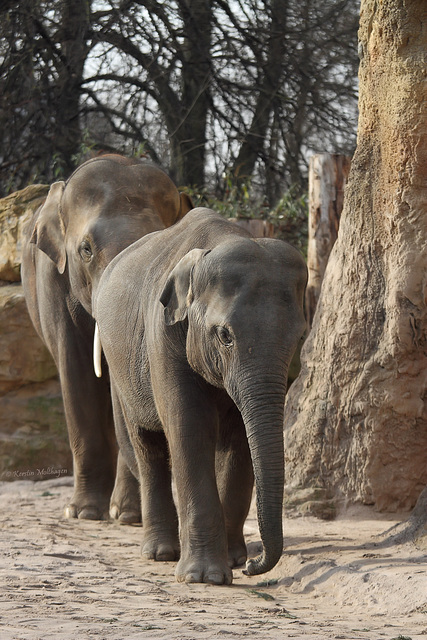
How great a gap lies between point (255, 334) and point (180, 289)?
526mm

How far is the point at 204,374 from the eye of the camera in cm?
499

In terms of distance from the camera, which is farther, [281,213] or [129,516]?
[281,213]

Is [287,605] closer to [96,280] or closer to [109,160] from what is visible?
[96,280]

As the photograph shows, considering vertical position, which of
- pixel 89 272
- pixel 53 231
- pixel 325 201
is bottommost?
pixel 89 272

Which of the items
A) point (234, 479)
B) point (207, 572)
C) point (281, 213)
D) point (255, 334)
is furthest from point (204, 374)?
point (281, 213)

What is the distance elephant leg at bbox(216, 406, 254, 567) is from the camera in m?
5.53

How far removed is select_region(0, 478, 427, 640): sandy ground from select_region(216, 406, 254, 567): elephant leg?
0.18 metres

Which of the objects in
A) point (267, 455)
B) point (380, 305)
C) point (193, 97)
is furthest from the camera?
point (193, 97)

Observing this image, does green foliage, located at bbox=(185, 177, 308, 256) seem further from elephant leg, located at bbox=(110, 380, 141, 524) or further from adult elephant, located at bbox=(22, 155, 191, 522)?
elephant leg, located at bbox=(110, 380, 141, 524)

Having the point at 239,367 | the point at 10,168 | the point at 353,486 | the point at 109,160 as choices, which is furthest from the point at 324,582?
the point at 10,168

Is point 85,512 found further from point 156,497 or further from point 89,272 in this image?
point 156,497

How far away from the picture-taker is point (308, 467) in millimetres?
6914

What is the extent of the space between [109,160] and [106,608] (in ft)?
12.9

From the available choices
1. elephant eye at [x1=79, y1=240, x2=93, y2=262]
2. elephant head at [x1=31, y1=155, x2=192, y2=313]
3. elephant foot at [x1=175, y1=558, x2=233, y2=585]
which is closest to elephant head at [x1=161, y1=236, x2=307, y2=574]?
elephant foot at [x1=175, y1=558, x2=233, y2=585]
